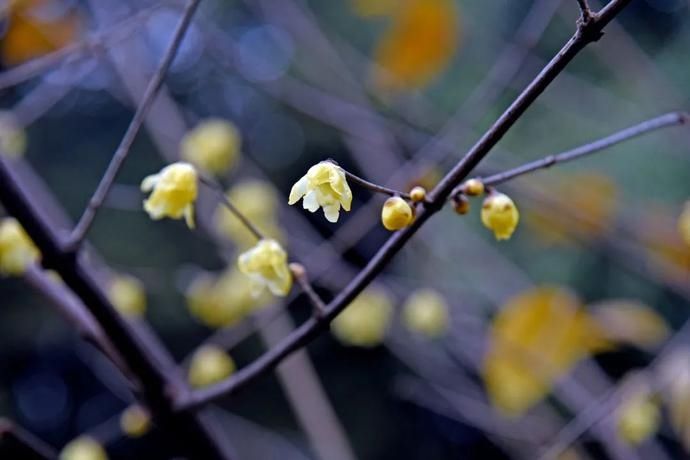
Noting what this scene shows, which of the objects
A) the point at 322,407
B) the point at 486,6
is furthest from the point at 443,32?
the point at 486,6

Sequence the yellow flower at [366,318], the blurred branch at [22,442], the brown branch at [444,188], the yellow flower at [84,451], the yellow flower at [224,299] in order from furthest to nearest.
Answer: the yellow flower at [366,318] → the yellow flower at [224,299] → the yellow flower at [84,451] → the blurred branch at [22,442] → the brown branch at [444,188]

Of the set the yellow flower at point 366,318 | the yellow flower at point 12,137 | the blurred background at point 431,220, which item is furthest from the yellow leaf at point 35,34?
the yellow flower at point 366,318

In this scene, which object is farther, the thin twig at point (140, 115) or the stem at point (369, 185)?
the thin twig at point (140, 115)

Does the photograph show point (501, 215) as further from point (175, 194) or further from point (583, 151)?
point (175, 194)

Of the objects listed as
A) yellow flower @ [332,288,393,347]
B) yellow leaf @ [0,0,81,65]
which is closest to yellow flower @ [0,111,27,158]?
yellow leaf @ [0,0,81,65]

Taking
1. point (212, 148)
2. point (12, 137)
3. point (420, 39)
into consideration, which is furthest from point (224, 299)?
point (420, 39)

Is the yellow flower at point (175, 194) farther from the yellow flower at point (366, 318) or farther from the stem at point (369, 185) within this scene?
the yellow flower at point (366, 318)

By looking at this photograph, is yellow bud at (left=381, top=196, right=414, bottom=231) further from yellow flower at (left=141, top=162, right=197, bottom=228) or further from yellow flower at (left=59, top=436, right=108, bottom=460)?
yellow flower at (left=59, top=436, right=108, bottom=460)

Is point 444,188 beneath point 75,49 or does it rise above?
above
